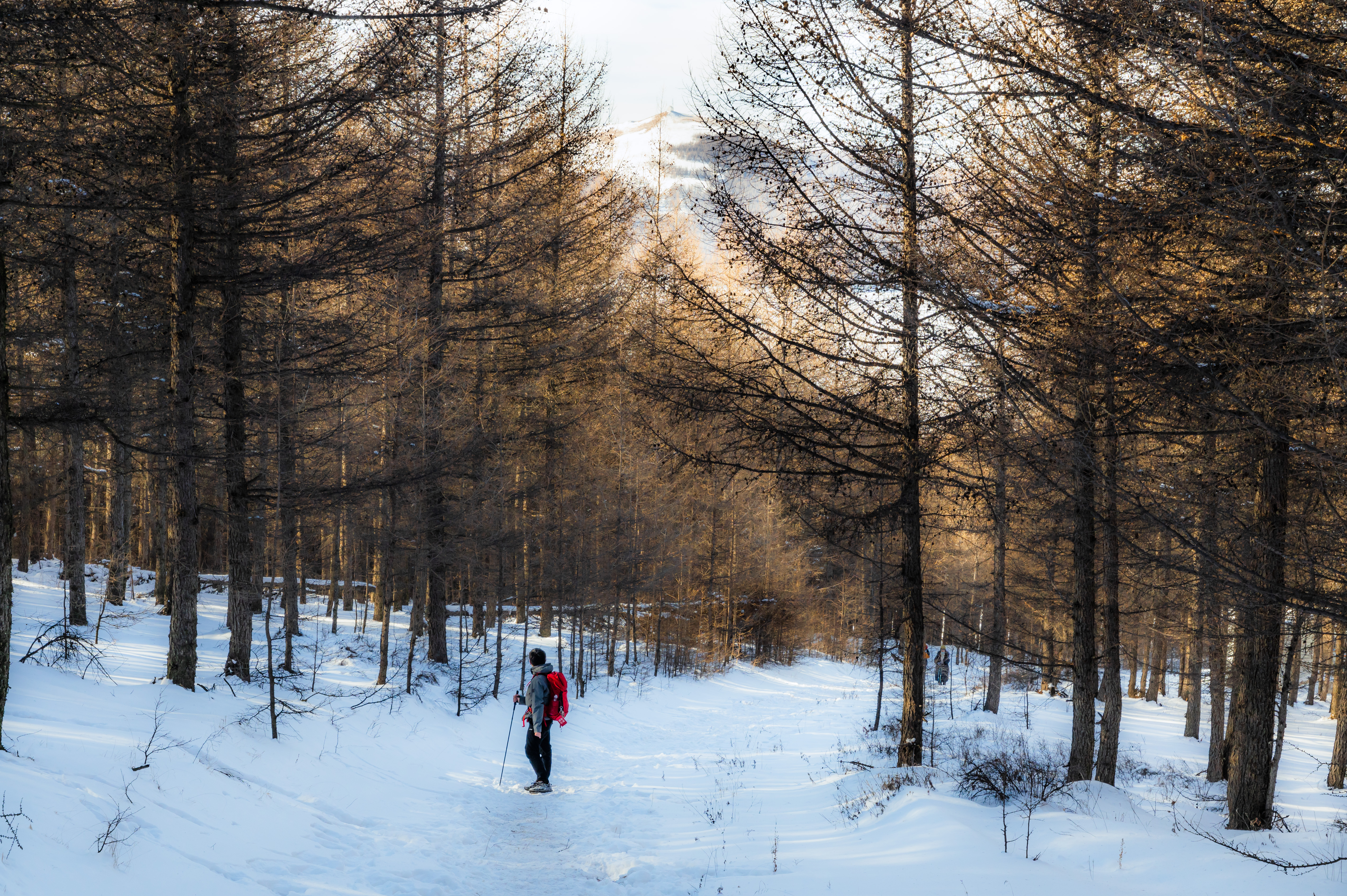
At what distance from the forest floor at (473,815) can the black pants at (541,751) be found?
0.36 meters

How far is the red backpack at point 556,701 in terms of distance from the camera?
981 centimetres

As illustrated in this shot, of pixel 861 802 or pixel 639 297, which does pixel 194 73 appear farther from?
pixel 639 297

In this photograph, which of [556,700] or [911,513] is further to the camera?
[556,700]

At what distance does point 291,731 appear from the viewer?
30.8ft

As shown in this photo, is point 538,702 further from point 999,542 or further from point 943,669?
point 943,669

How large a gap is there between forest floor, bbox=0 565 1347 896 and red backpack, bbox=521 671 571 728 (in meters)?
0.96

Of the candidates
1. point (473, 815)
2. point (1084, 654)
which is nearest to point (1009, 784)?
point (1084, 654)

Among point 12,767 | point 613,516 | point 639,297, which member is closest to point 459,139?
point 639,297

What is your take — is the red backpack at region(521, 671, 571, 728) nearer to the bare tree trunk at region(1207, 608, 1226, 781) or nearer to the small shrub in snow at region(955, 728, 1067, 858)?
the small shrub in snow at region(955, 728, 1067, 858)

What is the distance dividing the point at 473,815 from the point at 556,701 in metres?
1.80

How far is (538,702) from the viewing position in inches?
388

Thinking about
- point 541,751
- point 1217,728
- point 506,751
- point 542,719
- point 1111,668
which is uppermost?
point 1111,668

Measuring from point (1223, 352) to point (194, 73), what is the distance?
1089cm

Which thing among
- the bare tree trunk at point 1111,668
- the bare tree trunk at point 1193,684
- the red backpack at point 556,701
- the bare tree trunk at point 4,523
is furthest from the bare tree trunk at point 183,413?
the bare tree trunk at point 1193,684
